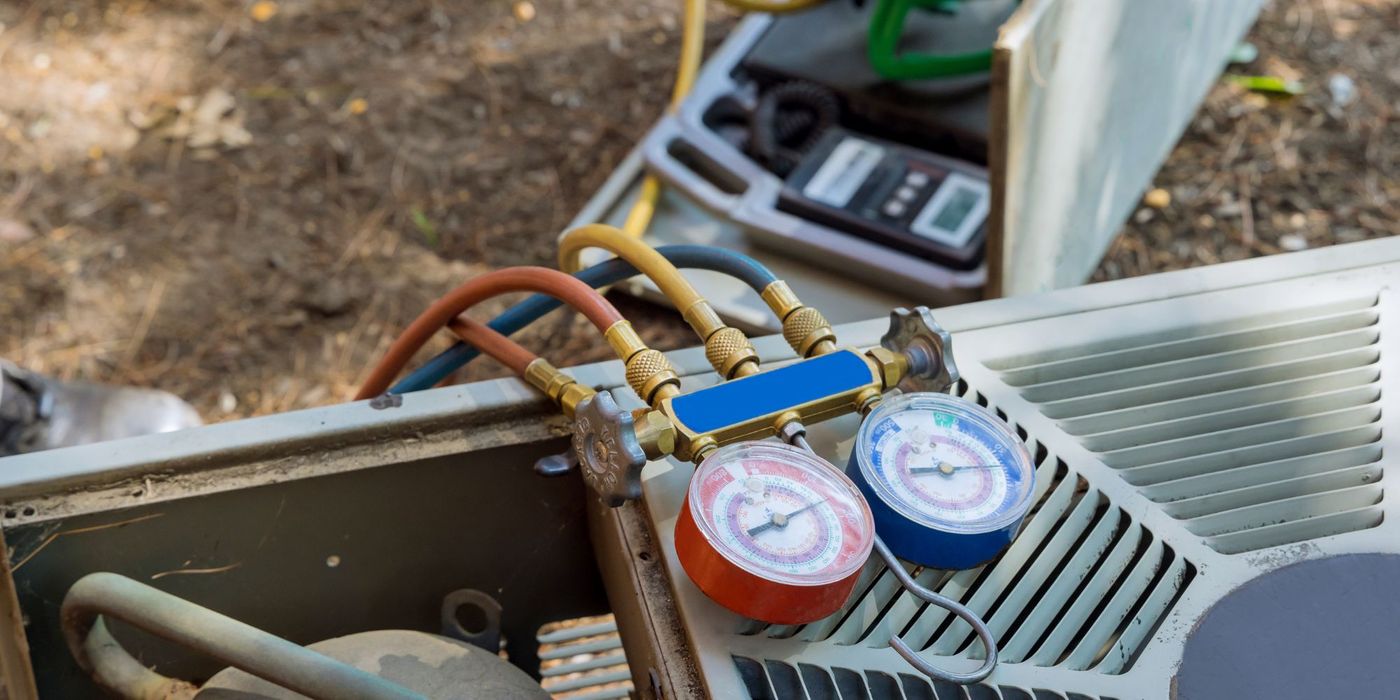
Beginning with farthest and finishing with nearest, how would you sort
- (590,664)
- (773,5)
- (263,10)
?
1. (263,10)
2. (773,5)
3. (590,664)

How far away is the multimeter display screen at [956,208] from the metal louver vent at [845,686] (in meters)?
1.19

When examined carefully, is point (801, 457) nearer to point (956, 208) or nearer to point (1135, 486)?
point (1135, 486)

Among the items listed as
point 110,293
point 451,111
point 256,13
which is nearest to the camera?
point 110,293

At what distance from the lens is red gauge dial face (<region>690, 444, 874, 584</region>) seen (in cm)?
77

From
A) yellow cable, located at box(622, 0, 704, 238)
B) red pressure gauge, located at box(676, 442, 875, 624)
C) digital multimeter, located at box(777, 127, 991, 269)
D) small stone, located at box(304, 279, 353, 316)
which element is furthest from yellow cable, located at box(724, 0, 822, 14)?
red pressure gauge, located at box(676, 442, 875, 624)

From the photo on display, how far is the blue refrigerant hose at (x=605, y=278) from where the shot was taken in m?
0.97

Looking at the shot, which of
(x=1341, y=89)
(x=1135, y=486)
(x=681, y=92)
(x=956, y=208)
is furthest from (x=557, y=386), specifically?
(x=1341, y=89)

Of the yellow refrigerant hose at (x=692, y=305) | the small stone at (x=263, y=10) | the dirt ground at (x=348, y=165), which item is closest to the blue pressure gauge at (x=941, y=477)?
the yellow refrigerant hose at (x=692, y=305)

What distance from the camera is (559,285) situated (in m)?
0.96

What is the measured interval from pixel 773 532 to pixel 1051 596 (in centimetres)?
20

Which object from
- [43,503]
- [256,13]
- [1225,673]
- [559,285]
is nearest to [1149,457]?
[1225,673]

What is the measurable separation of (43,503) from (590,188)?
1.43 m

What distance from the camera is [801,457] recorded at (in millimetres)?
827

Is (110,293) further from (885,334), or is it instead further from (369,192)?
(885,334)
